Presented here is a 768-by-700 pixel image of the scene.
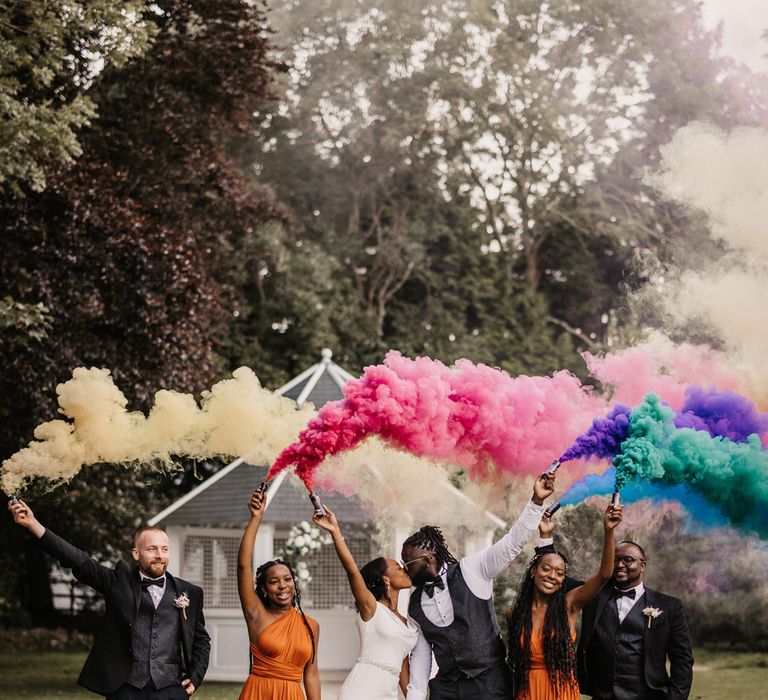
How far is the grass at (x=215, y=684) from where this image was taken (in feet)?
57.2

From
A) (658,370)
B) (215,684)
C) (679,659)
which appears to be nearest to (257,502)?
(679,659)

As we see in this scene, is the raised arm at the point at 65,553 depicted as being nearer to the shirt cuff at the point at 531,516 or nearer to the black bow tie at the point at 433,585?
the black bow tie at the point at 433,585

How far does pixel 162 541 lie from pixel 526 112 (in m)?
22.3

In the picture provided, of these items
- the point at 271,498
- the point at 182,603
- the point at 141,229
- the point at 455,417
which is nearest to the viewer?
the point at 182,603

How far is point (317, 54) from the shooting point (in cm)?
2944

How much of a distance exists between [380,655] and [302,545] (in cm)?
1070

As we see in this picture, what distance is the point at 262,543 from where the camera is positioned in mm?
18141

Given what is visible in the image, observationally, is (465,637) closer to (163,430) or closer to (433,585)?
(433,585)

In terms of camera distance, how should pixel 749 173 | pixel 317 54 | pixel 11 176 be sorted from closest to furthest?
pixel 749 173
pixel 11 176
pixel 317 54

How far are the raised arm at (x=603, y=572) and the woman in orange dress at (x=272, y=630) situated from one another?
164 centimetres

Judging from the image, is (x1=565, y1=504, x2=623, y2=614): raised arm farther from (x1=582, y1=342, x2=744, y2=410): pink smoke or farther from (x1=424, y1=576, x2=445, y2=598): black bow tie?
(x1=582, y1=342, x2=744, y2=410): pink smoke

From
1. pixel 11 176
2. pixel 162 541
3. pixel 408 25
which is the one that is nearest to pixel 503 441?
pixel 162 541

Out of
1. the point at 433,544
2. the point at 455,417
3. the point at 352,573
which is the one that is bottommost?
the point at 352,573

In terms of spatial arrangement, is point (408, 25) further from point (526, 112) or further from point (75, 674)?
point (75, 674)
